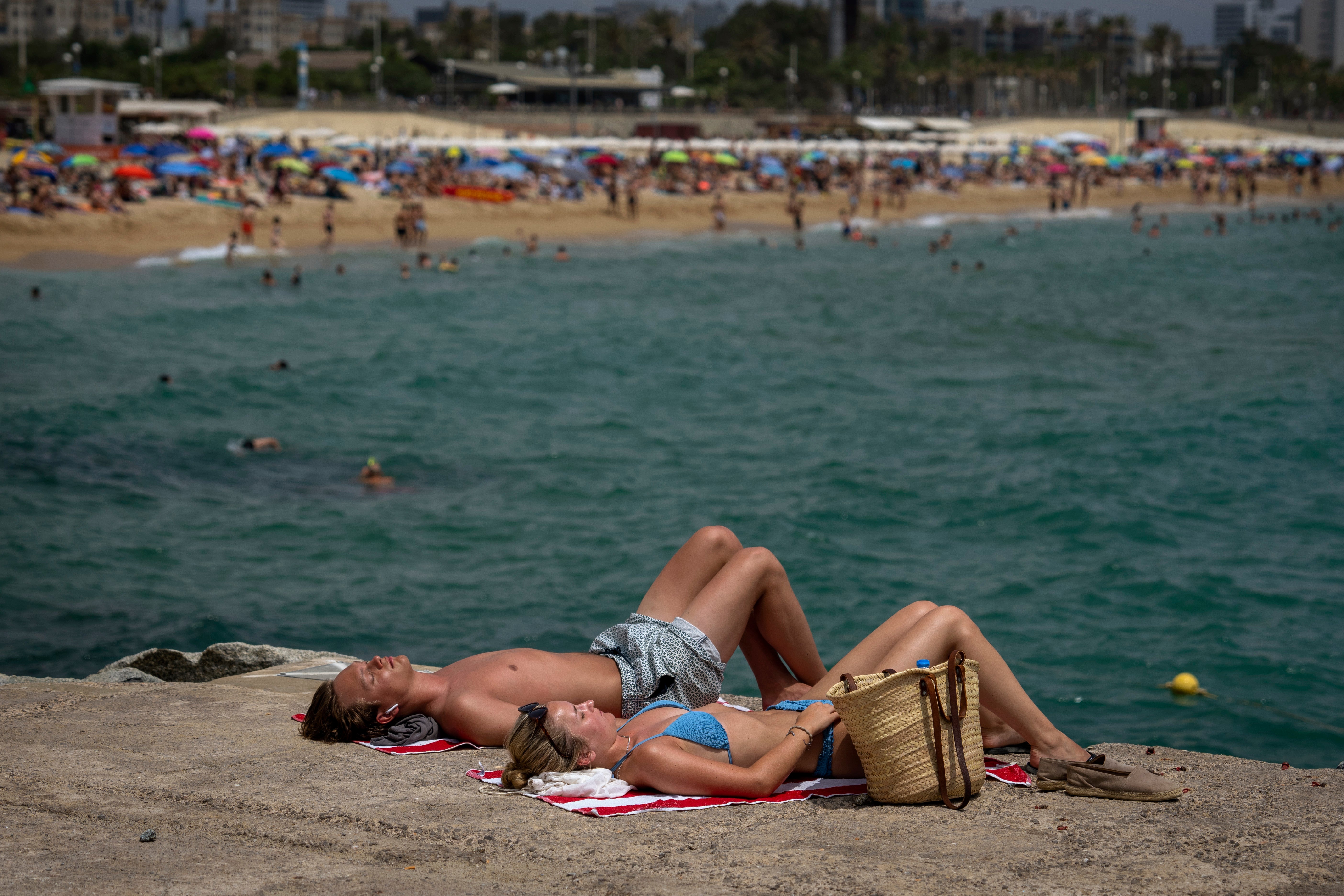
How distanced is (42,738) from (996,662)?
322cm

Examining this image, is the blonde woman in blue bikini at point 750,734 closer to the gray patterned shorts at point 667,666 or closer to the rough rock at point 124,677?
the gray patterned shorts at point 667,666

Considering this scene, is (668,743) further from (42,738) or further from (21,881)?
(42,738)

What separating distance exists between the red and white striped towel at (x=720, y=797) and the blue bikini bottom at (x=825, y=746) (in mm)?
32

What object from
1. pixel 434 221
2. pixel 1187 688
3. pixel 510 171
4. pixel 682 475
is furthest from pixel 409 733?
pixel 510 171

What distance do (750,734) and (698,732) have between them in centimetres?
17

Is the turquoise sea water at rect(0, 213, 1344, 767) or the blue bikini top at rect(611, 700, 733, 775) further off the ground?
the blue bikini top at rect(611, 700, 733, 775)

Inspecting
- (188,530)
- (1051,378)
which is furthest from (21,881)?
(1051,378)

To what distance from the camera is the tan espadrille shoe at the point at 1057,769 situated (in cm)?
368

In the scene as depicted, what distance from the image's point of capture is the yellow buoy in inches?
307

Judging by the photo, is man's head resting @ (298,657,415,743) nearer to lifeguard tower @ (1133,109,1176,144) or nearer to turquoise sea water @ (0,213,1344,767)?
turquoise sea water @ (0,213,1344,767)

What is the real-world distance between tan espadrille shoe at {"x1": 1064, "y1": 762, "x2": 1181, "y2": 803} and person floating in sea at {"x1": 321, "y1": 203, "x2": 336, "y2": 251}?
29.2 m

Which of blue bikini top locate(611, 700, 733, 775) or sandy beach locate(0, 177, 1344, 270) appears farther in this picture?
sandy beach locate(0, 177, 1344, 270)

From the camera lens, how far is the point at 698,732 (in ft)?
11.8

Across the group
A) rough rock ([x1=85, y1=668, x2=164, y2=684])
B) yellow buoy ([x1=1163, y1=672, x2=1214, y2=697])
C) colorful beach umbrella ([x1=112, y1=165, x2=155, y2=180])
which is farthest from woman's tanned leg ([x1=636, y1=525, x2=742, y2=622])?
colorful beach umbrella ([x1=112, y1=165, x2=155, y2=180])
